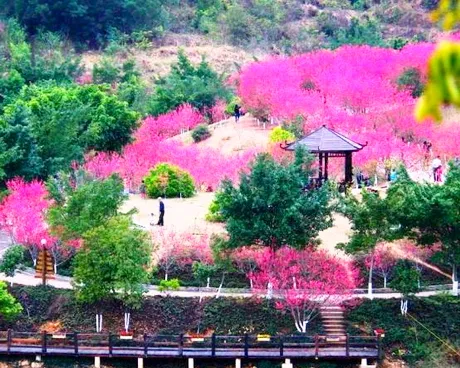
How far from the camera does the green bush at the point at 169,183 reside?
33.3 meters

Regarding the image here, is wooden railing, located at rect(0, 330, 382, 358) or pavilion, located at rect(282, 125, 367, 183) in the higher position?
pavilion, located at rect(282, 125, 367, 183)

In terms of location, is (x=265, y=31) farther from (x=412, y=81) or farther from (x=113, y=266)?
(x=113, y=266)

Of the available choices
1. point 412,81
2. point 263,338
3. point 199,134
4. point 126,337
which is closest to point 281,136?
point 199,134

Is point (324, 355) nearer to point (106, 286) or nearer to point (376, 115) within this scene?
point (106, 286)

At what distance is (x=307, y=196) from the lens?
25.7 m

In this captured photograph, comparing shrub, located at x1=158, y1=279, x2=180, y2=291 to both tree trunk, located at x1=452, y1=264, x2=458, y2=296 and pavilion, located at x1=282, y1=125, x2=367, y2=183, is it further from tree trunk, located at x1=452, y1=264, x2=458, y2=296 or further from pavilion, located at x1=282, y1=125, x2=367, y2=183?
tree trunk, located at x1=452, y1=264, x2=458, y2=296

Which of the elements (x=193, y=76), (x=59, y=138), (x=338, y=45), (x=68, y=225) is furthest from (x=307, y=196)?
(x=338, y=45)

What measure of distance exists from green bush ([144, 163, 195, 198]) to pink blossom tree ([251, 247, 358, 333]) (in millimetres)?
8567

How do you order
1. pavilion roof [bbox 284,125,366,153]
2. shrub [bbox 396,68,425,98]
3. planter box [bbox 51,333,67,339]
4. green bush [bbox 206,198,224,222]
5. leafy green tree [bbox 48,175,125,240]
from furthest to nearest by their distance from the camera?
shrub [bbox 396,68,425,98] → pavilion roof [bbox 284,125,366,153] → green bush [bbox 206,198,224,222] → leafy green tree [bbox 48,175,125,240] → planter box [bbox 51,333,67,339]

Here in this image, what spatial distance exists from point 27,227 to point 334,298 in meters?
8.67

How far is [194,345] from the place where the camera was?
23281 millimetres

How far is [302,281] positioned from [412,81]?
24768 millimetres

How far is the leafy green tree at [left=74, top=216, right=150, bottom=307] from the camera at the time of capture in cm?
2403

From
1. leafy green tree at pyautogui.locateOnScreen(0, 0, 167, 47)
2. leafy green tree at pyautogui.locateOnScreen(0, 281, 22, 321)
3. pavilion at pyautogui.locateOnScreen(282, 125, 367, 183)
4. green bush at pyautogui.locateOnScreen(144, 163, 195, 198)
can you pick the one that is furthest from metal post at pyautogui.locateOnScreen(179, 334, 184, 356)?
leafy green tree at pyautogui.locateOnScreen(0, 0, 167, 47)
